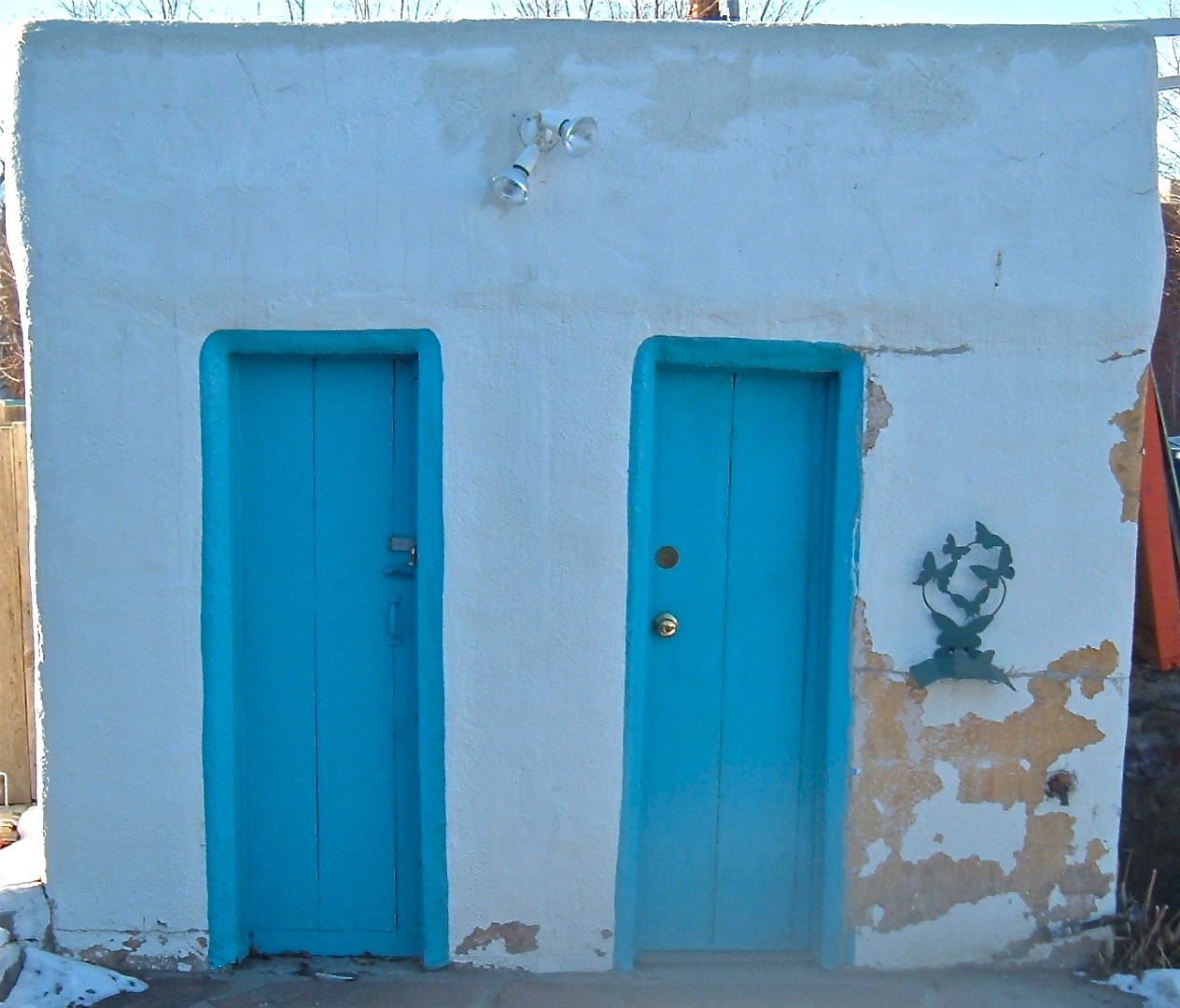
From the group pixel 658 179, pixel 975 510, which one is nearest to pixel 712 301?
pixel 658 179

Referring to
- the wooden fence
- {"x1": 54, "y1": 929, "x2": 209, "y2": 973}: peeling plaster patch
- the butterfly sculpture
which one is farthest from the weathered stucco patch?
the wooden fence

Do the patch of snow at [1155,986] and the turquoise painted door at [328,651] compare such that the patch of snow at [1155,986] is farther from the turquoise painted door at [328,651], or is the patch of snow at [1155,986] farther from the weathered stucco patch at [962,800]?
the turquoise painted door at [328,651]

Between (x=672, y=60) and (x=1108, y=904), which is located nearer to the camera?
(x=672, y=60)

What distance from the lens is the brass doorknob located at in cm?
345

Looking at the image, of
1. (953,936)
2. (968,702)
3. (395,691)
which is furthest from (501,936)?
(968,702)

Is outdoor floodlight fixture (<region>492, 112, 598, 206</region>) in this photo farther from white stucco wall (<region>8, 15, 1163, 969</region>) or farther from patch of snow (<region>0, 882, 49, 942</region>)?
patch of snow (<region>0, 882, 49, 942</region>)

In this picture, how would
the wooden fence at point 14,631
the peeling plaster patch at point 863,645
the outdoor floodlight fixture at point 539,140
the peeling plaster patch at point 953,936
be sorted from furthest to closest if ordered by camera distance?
the wooden fence at point 14,631
the peeling plaster patch at point 953,936
the peeling plaster patch at point 863,645
the outdoor floodlight fixture at point 539,140

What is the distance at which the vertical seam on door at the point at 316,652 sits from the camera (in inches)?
137

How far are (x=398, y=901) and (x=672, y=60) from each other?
2724 millimetres

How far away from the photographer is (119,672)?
341 centimetres

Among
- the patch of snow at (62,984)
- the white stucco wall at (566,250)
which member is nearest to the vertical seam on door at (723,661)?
the white stucco wall at (566,250)

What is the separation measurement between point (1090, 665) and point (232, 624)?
8.63 feet

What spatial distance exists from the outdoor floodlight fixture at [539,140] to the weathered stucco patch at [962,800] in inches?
65.6

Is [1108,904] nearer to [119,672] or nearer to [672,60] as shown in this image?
[672,60]
